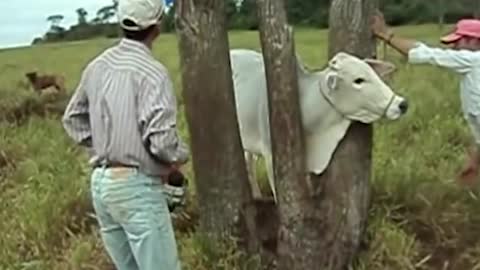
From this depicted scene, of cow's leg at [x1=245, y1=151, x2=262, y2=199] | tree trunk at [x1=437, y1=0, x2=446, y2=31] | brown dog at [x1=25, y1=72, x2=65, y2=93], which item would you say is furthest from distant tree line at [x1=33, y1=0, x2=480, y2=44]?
cow's leg at [x1=245, y1=151, x2=262, y2=199]

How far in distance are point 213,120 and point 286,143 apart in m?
0.42

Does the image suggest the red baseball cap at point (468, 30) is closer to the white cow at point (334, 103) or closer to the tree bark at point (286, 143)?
the white cow at point (334, 103)

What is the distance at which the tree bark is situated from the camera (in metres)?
5.72

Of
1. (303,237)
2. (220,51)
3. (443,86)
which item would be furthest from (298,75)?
(443,86)

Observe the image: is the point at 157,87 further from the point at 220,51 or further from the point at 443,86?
the point at 443,86

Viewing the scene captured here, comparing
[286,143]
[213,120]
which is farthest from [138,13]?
[286,143]

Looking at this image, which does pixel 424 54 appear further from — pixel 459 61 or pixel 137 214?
pixel 137 214

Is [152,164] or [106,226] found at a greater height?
[152,164]

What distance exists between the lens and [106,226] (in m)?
4.88

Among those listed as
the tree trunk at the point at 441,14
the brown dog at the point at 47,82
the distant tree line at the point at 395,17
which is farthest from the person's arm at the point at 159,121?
the tree trunk at the point at 441,14

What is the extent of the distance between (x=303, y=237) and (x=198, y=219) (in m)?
0.84

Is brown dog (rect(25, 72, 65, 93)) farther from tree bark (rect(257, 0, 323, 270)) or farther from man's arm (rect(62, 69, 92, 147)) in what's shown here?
man's arm (rect(62, 69, 92, 147))

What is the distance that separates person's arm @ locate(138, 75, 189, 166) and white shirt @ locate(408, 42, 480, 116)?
5.87 feet

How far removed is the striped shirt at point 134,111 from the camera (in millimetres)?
4594
